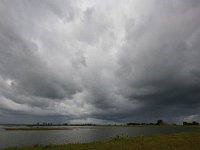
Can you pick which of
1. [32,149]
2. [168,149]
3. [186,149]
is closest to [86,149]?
[32,149]

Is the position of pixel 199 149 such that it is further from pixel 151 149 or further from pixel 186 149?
pixel 151 149

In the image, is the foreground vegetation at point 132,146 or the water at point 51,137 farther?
the water at point 51,137

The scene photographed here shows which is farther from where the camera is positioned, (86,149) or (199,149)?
(86,149)

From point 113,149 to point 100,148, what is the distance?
2077 millimetres

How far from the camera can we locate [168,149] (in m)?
30.3

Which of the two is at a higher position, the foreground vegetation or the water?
the water

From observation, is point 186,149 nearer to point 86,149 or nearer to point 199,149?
point 199,149

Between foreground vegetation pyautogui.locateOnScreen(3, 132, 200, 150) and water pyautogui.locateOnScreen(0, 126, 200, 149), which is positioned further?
water pyautogui.locateOnScreen(0, 126, 200, 149)

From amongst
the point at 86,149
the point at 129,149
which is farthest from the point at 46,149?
the point at 129,149

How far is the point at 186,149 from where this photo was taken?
98.3 feet

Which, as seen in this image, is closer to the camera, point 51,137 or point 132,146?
point 132,146

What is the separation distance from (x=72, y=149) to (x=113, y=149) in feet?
18.9

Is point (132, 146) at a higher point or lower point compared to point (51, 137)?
lower

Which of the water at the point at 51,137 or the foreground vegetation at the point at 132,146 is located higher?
the water at the point at 51,137
